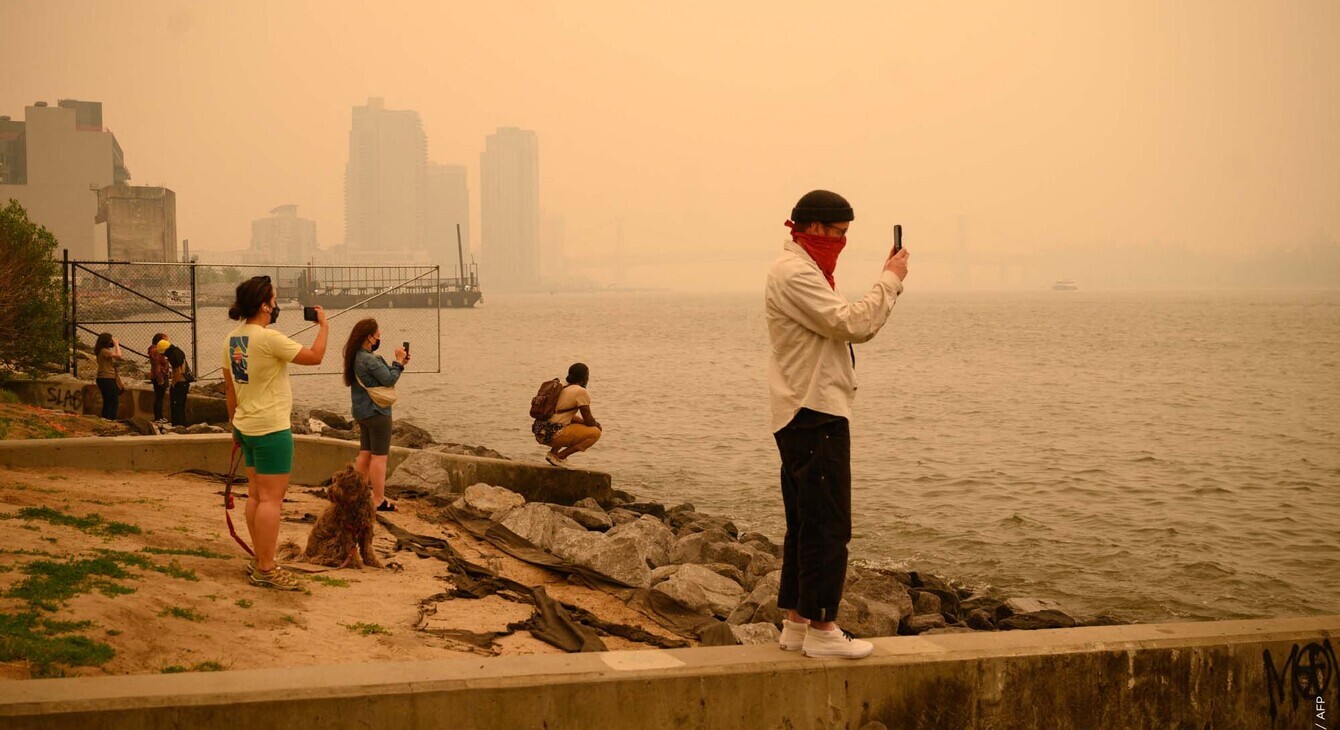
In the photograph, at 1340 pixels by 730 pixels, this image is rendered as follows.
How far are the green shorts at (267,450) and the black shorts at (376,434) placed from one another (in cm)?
308

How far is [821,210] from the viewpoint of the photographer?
18.4ft

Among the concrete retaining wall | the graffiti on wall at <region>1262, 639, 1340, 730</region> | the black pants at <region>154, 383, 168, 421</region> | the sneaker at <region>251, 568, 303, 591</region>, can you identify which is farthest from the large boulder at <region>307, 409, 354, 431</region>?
the graffiti on wall at <region>1262, 639, 1340, 730</region>

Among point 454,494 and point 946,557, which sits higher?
point 454,494

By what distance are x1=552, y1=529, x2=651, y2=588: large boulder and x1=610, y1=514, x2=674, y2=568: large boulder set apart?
0.35 metres

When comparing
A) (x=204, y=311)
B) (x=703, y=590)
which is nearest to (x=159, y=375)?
(x=703, y=590)

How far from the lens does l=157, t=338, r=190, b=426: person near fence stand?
18453mm

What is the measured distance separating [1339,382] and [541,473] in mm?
46696

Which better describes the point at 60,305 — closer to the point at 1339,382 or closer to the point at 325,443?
the point at 325,443

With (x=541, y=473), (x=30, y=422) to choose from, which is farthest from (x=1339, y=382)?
(x=30, y=422)

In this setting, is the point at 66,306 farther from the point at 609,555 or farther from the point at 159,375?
the point at 609,555

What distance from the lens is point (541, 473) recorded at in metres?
14.2

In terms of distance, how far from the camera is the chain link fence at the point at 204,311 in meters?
21.5

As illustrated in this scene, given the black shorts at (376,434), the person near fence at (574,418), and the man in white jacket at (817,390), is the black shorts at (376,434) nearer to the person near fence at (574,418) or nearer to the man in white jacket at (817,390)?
the person near fence at (574,418)

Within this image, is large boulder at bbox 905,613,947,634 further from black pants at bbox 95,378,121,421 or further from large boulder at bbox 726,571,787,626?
black pants at bbox 95,378,121,421
